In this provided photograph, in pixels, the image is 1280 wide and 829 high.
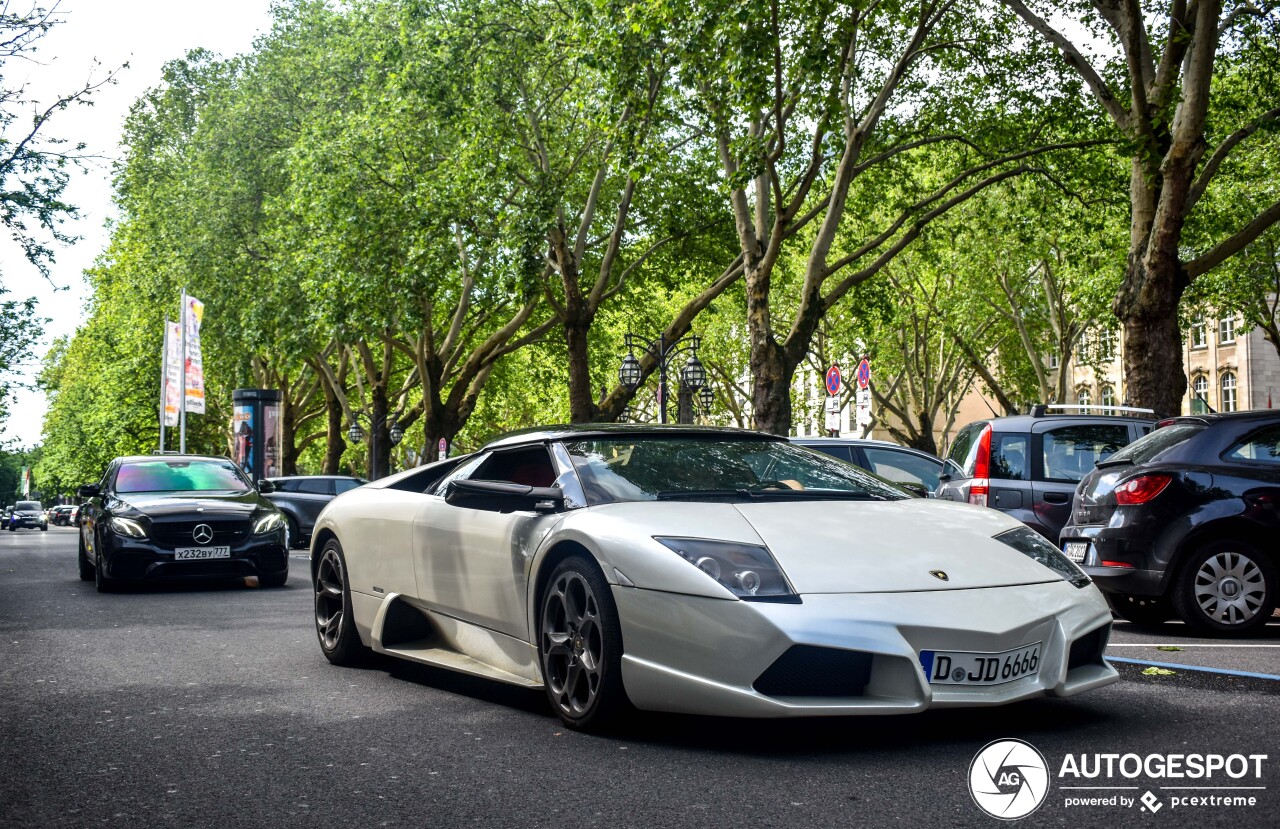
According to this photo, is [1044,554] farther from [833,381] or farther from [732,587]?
[833,381]

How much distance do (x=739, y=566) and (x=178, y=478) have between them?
11.7 meters

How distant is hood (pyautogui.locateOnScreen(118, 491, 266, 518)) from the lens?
14125mm

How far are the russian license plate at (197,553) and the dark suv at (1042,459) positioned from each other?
714 centimetres

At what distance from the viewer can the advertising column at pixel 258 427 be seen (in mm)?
40938

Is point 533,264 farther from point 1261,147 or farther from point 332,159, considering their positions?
point 1261,147

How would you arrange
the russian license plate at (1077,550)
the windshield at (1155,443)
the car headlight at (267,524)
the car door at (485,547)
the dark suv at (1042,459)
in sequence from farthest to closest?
the car headlight at (267,524) < the dark suv at (1042,459) < the russian license plate at (1077,550) < the windshield at (1155,443) < the car door at (485,547)

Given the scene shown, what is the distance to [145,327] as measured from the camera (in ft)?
162

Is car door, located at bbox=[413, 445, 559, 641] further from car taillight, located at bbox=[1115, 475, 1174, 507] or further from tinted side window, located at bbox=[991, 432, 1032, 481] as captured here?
tinted side window, located at bbox=[991, 432, 1032, 481]

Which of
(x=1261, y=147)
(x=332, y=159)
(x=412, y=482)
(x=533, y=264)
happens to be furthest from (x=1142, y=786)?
(x=1261, y=147)

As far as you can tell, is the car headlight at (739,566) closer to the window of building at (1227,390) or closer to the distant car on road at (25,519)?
the window of building at (1227,390)

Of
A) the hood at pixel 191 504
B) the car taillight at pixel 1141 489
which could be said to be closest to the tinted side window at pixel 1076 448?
the car taillight at pixel 1141 489

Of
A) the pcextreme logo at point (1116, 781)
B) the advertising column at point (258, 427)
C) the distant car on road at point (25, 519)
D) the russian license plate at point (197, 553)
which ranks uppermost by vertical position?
the advertising column at point (258, 427)

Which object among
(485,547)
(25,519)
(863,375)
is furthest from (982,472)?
(25,519)

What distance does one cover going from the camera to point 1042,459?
12.2 meters
